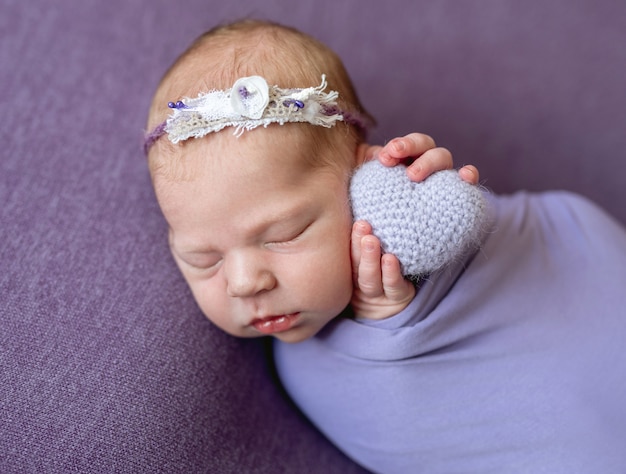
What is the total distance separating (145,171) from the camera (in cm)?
124

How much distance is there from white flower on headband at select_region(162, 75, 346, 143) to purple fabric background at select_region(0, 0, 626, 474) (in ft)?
1.01

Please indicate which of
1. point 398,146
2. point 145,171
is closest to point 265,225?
point 398,146

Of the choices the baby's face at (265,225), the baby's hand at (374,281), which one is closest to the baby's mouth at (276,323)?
the baby's face at (265,225)

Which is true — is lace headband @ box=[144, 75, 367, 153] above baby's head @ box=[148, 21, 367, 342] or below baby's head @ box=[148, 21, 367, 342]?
above

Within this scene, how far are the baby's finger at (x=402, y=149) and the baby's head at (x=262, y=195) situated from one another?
8 cm

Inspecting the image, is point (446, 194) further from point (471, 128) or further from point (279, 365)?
point (471, 128)

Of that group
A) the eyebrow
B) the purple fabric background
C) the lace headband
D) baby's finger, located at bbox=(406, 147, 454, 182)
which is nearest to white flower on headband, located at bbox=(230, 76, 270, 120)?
the lace headband

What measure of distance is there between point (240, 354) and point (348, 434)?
26 cm

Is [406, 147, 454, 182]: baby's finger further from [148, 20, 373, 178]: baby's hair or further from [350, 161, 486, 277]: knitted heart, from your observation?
[148, 20, 373, 178]: baby's hair

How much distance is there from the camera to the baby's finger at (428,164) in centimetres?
95

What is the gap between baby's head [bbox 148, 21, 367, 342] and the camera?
931 mm

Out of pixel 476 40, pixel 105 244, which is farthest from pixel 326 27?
pixel 105 244

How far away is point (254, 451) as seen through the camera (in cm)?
113

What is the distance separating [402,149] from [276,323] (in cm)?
36
